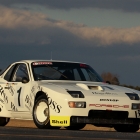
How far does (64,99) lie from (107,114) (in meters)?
0.92

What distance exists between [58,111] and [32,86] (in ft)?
4.02

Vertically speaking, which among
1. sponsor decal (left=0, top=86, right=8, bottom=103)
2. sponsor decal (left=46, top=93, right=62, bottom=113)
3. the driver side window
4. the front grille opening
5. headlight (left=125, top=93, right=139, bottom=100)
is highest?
the driver side window

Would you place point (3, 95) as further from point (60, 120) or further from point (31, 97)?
point (60, 120)

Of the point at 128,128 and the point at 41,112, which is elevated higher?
the point at 41,112

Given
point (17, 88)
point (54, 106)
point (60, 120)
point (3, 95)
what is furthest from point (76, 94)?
point (3, 95)

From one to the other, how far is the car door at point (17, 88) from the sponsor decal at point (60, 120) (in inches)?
49.4

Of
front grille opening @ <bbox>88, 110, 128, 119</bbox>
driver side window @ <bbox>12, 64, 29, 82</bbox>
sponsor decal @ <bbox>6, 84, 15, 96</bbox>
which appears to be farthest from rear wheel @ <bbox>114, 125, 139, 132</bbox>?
sponsor decal @ <bbox>6, 84, 15, 96</bbox>

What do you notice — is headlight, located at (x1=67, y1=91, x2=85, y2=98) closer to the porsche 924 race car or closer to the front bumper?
the porsche 924 race car

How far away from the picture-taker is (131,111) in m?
14.3

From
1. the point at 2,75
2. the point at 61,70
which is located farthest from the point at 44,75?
the point at 2,75

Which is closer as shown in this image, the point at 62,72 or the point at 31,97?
the point at 31,97

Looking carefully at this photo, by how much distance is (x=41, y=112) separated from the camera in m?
14.5

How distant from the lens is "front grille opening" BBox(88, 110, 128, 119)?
14.1 metres

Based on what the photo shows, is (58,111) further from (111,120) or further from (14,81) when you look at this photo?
(14,81)
